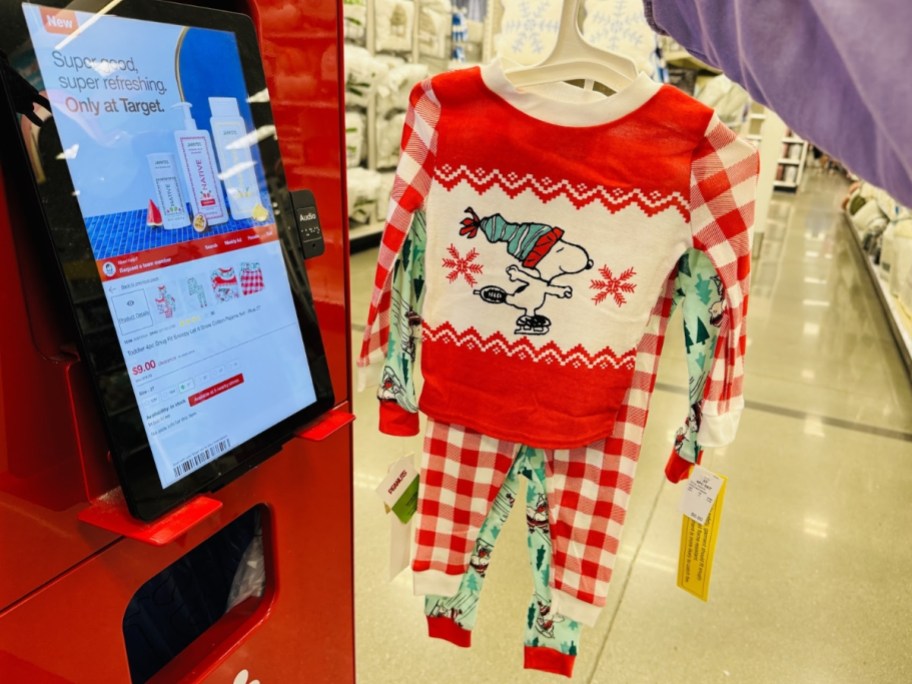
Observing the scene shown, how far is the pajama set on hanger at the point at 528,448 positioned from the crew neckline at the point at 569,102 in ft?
0.77

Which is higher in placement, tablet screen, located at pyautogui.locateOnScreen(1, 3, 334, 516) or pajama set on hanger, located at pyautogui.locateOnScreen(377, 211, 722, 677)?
tablet screen, located at pyautogui.locateOnScreen(1, 3, 334, 516)

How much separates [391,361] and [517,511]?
1.11m

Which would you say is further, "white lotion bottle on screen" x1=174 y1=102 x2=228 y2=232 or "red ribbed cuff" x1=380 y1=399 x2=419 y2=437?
"red ribbed cuff" x1=380 y1=399 x2=419 y2=437

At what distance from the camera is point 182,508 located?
62 centimetres

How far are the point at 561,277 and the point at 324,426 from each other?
42cm

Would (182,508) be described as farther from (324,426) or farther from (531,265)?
(531,265)

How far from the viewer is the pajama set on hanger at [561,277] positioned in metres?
0.89

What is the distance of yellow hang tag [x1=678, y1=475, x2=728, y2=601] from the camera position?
1.06 m

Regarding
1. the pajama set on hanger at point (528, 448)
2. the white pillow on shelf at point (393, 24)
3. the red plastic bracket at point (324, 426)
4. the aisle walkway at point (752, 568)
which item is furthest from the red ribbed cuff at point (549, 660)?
the white pillow on shelf at point (393, 24)

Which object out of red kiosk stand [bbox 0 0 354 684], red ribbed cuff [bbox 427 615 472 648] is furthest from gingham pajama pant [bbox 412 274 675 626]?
red kiosk stand [bbox 0 0 354 684]

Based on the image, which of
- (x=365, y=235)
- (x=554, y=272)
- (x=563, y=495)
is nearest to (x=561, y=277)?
(x=554, y=272)

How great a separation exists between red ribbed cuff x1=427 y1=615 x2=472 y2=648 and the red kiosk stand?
0.84 feet

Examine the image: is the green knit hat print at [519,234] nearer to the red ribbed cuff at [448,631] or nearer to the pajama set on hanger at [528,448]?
the pajama set on hanger at [528,448]

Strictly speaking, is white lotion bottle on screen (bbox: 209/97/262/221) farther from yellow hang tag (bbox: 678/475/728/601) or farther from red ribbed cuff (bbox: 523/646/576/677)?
red ribbed cuff (bbox: 523/646/576/677)
